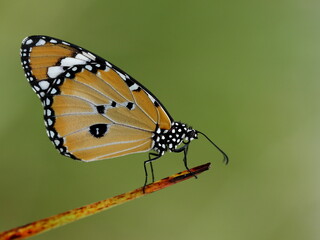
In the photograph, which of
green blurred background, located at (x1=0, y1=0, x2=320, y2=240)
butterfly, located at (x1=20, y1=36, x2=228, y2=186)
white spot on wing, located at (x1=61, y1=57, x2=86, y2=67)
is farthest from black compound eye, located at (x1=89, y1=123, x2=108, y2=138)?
green blurred background, located at (x1=0, y1=0, x2=320, y2=240)

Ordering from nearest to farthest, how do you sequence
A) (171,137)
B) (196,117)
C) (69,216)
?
1. (69,216)
2. (171,137)
3. (196,117)

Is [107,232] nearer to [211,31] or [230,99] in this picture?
[230,99]

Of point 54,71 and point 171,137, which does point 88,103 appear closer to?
point 54,71

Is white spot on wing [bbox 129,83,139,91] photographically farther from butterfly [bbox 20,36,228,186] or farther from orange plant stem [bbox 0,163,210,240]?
orange plant stem [bbox 0,163,210,240]

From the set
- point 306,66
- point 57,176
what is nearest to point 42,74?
point 57,176

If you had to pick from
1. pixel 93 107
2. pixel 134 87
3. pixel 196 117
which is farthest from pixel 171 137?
pixel 196 117

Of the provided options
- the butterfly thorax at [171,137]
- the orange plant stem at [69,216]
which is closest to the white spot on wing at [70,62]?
the butterfly thorax at [171,137]

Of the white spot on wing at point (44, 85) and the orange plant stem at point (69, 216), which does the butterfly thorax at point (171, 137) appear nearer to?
the white spot on wing at point (44, 85)
